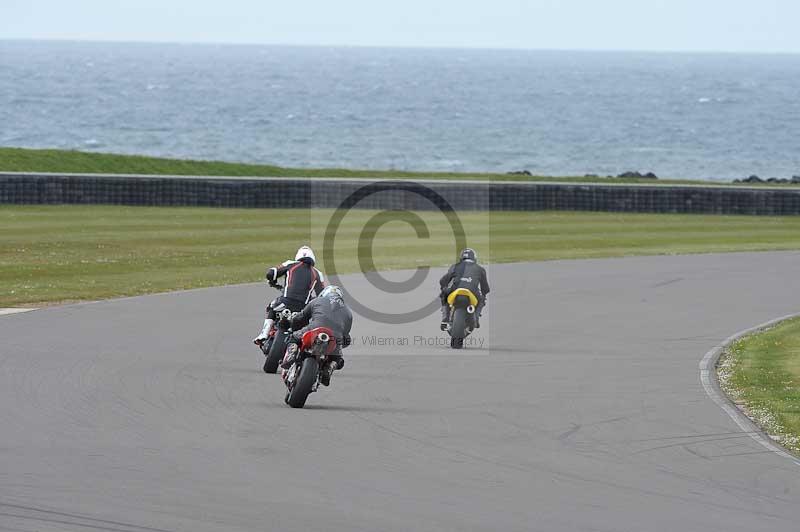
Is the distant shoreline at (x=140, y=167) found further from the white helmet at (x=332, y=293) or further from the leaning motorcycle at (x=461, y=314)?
the white helmet at (x=332, y=293)

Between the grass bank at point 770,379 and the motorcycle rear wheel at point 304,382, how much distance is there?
14.3 ft

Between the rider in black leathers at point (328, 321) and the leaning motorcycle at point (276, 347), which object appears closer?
the rider in black leathers at point (328, 321)

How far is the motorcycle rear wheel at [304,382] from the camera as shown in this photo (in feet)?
43.8

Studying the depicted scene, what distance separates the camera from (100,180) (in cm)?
3594

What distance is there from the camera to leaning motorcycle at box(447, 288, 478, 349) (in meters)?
17.9

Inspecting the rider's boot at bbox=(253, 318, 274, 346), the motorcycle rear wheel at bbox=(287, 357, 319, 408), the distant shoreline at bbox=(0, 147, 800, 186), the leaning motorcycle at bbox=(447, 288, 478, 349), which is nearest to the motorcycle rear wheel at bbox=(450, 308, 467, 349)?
the leaning motorcycle at bbox=(447, 288, 478, 349)

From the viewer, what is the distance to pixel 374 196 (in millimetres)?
36469

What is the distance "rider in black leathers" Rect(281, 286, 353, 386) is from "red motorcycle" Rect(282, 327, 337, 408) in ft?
0.33

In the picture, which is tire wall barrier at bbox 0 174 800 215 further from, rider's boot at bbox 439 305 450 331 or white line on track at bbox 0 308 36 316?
rider's boot at bbox 439 305 450 331

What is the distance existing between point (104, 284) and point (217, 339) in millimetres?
6346

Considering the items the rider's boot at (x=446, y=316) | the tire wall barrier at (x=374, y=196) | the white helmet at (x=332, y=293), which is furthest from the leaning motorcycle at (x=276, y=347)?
the tire wall barrier at (x=374, y=196)

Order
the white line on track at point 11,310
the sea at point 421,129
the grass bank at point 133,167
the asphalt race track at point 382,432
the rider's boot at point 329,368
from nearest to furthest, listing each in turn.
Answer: the asphalt race track at point 382,432
the rider's boot at point 329,368
the white line on track at point 11,310
the grass bank at point 133,167
the sea at point 421,129

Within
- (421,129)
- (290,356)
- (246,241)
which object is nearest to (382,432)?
(290,356)

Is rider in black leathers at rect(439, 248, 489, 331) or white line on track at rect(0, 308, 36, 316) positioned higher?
rider in black leathers at rect(439, 248, 489, 331)
